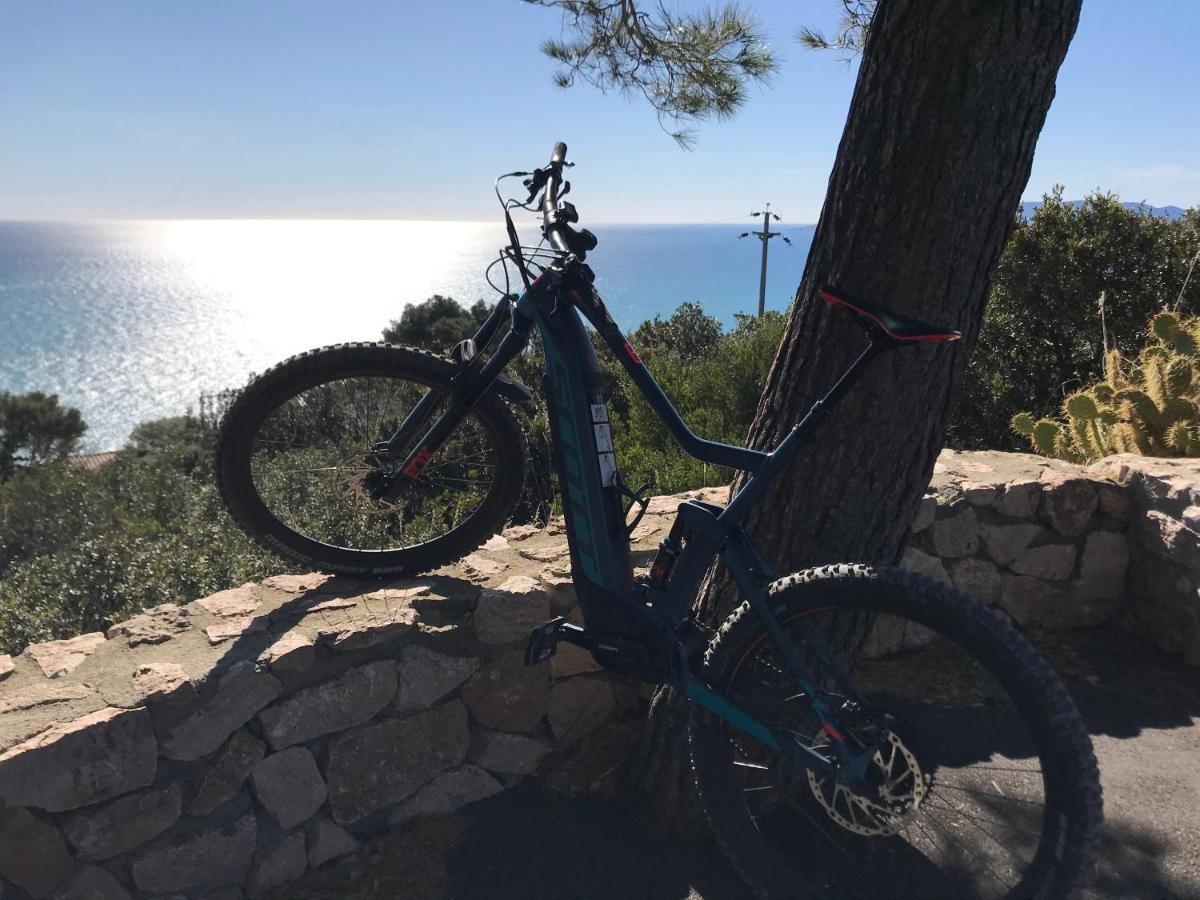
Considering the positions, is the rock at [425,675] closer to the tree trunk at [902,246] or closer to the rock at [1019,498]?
the tree trunk at [902,246]

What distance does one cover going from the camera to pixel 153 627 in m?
2.39

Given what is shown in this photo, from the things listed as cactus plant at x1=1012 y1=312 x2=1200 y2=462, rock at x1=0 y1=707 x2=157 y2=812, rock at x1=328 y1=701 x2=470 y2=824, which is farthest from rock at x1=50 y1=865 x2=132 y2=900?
cactus plant at x1=1012 y1=312 x2=1200 y2=462

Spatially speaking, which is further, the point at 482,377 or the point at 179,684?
the point at 482,377

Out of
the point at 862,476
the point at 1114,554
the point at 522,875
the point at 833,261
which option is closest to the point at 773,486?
the point at 862,476

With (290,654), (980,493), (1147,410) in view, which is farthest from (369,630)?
(1147,410)

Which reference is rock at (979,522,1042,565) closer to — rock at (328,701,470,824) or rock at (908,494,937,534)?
rock at (908,494,937,534)

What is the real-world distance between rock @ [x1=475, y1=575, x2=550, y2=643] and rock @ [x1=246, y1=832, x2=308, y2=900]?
78cm

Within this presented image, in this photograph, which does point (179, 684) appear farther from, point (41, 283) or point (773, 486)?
point (41, 283)

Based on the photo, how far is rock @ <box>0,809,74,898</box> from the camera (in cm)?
189

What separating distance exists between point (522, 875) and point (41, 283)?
20835cm

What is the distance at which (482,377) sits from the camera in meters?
2.42

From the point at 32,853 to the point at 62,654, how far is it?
52 centimetres

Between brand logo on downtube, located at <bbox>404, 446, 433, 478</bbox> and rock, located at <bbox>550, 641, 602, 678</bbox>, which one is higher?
brand logo on downtube, located at <bbox>404, 446, 433, 478</bbox>

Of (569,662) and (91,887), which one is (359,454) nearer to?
(569,662)
